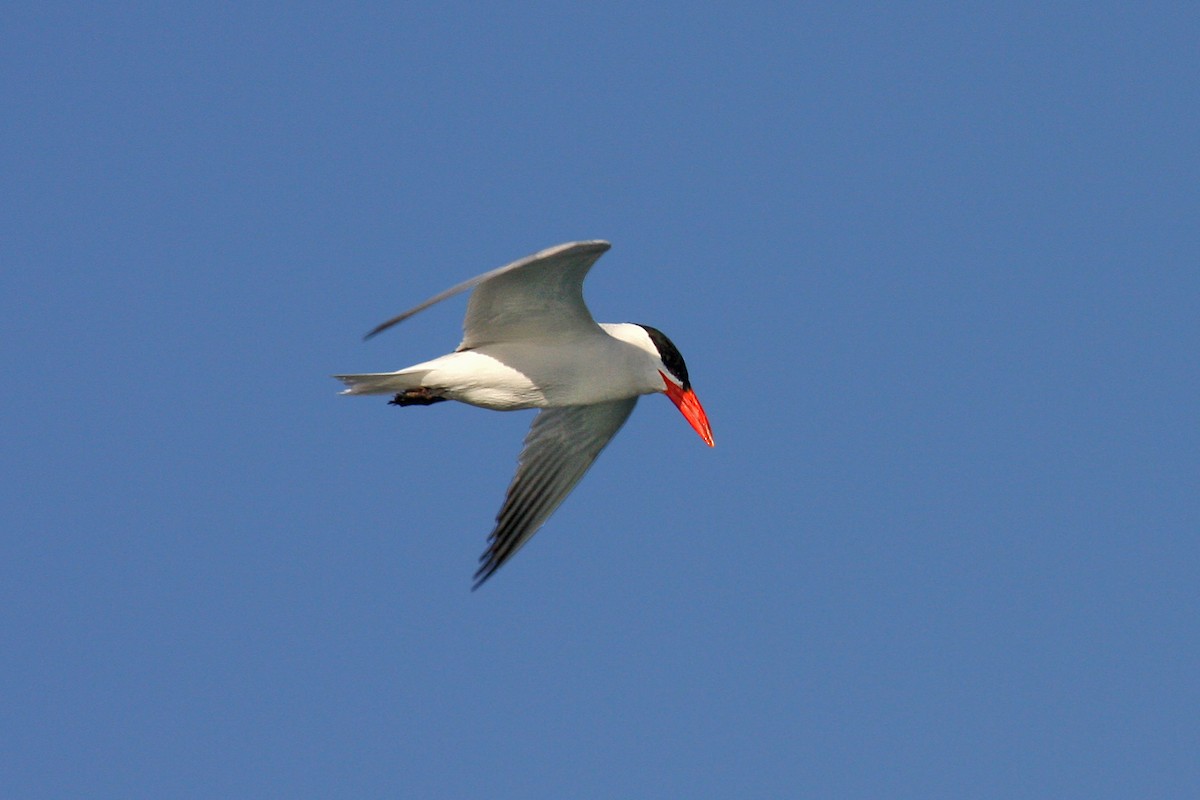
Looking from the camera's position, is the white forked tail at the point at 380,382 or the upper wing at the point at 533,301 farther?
the white forked tail at the point at 380,382

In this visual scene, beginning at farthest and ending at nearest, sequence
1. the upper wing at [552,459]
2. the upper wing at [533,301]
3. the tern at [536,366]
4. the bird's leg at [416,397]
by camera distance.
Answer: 1. the upper wing at [552,459]
2. the bird's leg at [416,397]
3. the tern at [536,366]
4. the upper wing at [533,301]

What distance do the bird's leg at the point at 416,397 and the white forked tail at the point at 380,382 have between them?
0.06 metres

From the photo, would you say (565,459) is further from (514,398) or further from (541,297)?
(541,297)

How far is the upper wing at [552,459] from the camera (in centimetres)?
1234

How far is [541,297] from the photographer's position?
35.4 feet

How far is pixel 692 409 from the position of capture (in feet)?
38.7

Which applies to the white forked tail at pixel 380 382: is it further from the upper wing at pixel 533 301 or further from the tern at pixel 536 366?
the upper wing at pixel 533 301

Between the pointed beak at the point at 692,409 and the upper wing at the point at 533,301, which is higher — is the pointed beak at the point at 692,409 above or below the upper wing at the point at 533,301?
below

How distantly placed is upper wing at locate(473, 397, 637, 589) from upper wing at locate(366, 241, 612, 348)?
1.38 m

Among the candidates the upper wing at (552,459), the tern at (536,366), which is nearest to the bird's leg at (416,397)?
the tern at (536,366)

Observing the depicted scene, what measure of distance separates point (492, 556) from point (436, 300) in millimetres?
4319

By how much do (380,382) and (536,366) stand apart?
→ 3.81 ft

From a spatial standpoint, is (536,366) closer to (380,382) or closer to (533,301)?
(533,301)

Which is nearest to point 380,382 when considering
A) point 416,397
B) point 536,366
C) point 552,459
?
point 416,397
